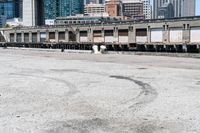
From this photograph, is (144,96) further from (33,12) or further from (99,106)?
(33,12)

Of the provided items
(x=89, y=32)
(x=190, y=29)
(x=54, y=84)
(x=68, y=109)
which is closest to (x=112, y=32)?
(x=89, y=32)

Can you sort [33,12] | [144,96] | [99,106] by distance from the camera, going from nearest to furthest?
[99,106] < [144,96] < [33,12]

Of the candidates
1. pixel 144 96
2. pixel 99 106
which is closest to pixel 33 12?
pixel 144 96

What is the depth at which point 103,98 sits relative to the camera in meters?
17.2

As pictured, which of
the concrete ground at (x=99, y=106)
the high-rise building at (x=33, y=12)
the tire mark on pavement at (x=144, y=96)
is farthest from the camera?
the high-rise building at (x=33, y=12)

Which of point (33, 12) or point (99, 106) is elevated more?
point (33, 12)

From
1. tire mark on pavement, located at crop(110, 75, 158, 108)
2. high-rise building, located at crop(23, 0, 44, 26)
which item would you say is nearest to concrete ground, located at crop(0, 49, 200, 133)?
tire mark on pavement, located at crop(110, 75, 158, 108)

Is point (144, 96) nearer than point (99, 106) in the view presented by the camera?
No

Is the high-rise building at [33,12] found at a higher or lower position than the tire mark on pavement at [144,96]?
higher

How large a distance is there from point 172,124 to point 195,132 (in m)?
1.15

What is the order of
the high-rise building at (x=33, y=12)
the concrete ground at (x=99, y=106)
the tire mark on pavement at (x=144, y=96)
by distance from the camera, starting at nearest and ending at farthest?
1. the concrete ground at (x=99, y=106)
2. the tire mark on pavement at (x=144, y=96)
3. the high-rise building at (x=33, y=12)

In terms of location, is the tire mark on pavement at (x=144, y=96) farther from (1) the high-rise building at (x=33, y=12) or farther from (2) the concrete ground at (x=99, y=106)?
(1) the high-rise building at (x=33, y=12)

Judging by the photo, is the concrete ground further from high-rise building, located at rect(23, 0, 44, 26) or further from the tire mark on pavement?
high-rise building, located at rect(23, 0, 44, 26)

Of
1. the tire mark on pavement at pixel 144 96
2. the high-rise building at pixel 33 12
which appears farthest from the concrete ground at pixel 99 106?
the high-rise building at pixel 33 12
